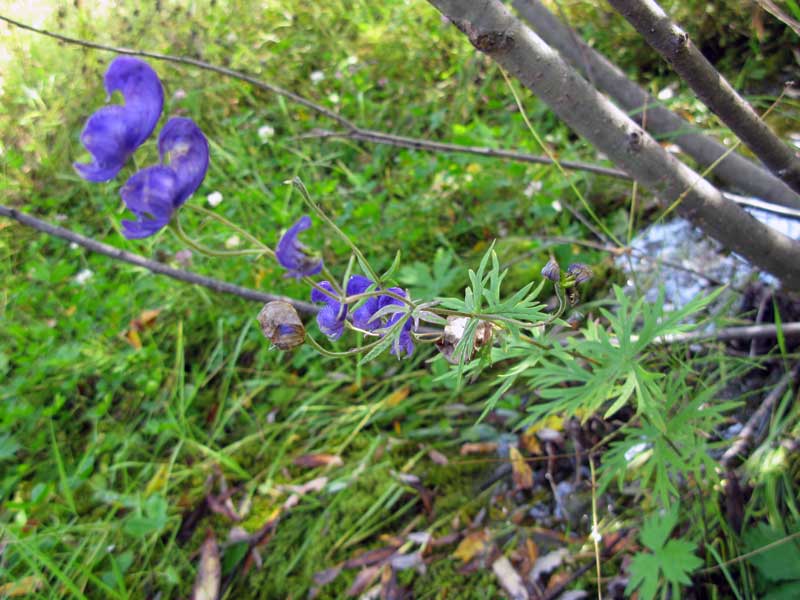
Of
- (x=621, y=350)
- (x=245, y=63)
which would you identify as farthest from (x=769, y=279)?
(x=245, y=63)

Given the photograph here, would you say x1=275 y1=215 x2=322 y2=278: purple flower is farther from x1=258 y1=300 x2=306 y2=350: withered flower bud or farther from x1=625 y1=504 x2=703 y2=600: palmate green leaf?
x1=625 y1=504 x2=703 y2=600: palmate green leaf

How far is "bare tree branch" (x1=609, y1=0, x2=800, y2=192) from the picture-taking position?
111 cm

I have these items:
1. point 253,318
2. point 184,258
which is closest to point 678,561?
point 253,318

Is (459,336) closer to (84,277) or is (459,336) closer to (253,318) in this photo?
(253,318)

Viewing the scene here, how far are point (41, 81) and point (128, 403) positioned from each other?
8.67 feet

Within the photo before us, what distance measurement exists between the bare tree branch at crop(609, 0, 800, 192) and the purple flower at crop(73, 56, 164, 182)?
779mm

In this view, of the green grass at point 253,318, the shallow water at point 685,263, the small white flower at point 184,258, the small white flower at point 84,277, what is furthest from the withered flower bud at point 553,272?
the small white flower at point 84,277

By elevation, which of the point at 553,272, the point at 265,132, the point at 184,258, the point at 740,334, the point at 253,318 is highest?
the point at 553,272

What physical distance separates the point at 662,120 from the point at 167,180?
1860 mm

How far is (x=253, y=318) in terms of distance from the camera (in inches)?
101

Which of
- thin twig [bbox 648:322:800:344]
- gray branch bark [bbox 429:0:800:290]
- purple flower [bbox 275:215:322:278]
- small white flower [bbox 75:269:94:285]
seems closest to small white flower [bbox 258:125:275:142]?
small white flower [bbox 75:269:94:285]

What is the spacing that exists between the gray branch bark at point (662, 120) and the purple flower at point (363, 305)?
1175mm

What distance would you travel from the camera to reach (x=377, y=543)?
1.96 m

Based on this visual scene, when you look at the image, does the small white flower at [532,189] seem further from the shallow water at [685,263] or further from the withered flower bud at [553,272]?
the withered flower bud at [553,272]
